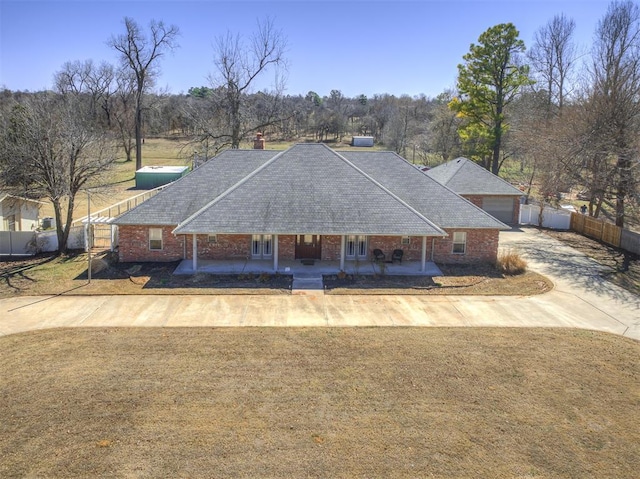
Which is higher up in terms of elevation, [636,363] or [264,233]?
[264,233]

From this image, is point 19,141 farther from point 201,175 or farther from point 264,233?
point 264,233

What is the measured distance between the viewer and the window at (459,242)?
75.6 feet

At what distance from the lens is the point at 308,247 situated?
22812 mm

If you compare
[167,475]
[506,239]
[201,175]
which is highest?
[201,175]

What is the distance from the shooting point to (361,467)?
9.27 meters

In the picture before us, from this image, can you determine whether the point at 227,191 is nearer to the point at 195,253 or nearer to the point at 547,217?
the point at 195,253

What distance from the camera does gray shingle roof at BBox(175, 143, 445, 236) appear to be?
20.9 m

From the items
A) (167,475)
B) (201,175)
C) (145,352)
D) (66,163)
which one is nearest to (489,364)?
(167,475)

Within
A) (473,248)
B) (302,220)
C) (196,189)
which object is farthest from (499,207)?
(196,189)

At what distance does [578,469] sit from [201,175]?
67.4ft

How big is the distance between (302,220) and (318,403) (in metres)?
11.0

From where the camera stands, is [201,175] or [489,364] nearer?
[489,364]

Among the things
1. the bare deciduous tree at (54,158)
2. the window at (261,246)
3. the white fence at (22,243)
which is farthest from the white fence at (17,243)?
the window at (261,246)

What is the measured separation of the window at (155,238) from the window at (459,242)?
1407 cm
